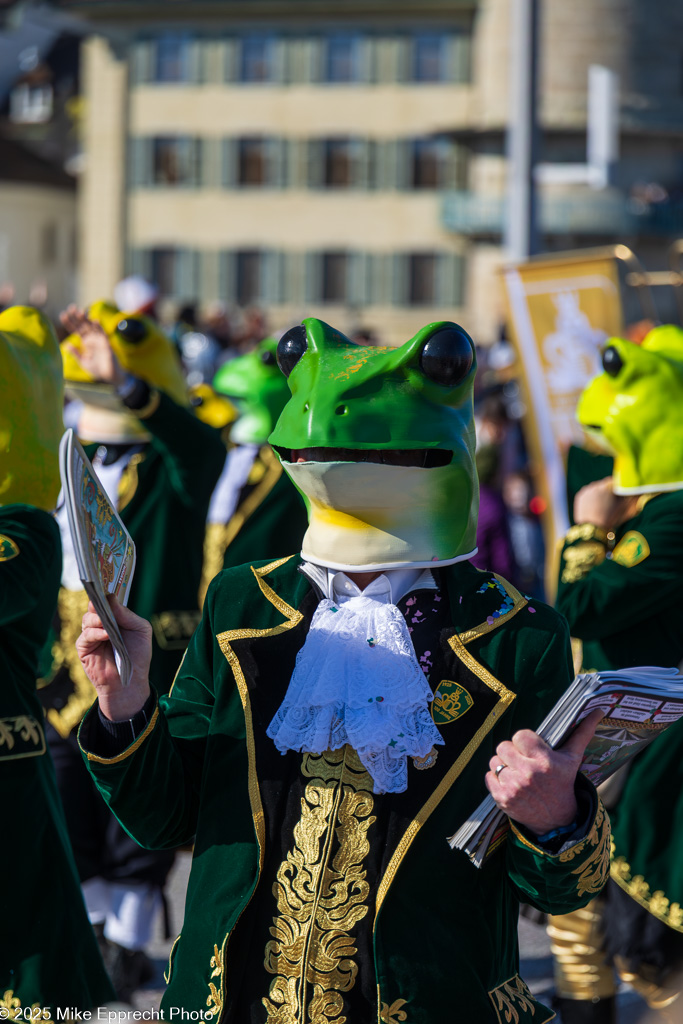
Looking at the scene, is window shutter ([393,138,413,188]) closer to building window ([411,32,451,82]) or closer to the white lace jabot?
building window ([411,32,451,82])

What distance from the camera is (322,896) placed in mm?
2096

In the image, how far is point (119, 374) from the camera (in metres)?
4.15

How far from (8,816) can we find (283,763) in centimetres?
91

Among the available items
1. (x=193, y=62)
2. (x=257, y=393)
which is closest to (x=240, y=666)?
(x=257, y=393)

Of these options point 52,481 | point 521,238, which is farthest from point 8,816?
point 521,238

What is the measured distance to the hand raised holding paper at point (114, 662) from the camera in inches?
83.0

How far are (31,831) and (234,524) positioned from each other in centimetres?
275

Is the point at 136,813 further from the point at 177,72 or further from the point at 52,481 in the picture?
the point at 177,72

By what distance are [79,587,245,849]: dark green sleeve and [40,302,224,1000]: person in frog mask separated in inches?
73.4

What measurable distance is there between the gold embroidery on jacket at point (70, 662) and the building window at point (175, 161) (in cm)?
3587

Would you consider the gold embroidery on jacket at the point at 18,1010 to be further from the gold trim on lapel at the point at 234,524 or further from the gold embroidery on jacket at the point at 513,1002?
the gold trim on lapel at the point at 234,524

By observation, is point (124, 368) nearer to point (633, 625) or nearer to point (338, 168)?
point (633, 625)

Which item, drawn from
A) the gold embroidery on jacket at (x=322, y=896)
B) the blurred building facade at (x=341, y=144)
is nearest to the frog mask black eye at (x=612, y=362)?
the gold embroidery on jacket at (x=322, y=896)

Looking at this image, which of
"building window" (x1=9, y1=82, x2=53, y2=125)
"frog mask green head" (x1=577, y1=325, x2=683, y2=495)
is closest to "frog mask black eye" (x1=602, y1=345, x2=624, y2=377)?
"frog mask green head" (x1=577, y1=325, x2=683, y2=495)
